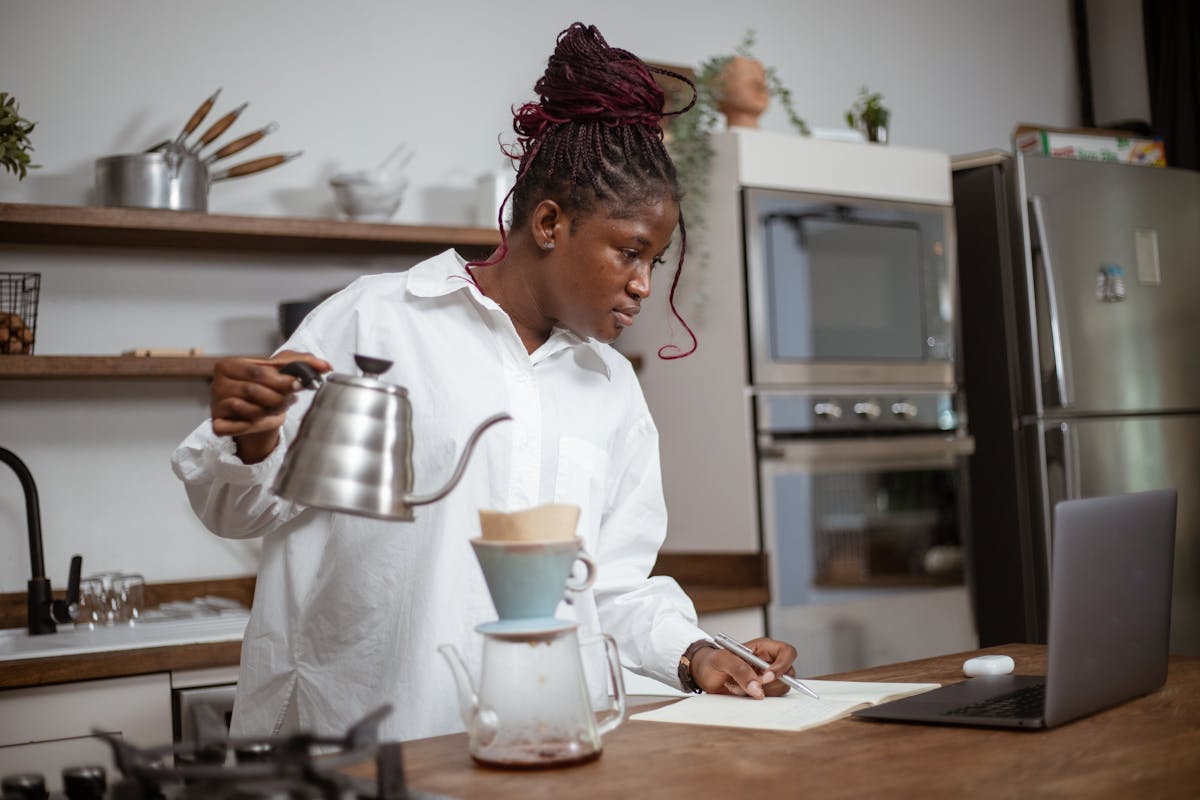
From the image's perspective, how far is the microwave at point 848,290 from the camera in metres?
3.00

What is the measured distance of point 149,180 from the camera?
8.64ft

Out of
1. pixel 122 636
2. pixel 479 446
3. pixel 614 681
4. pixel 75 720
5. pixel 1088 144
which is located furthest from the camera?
pixel 1088 144

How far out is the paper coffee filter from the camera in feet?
3.61

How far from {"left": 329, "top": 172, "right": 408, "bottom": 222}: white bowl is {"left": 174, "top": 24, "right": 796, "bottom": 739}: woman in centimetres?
131

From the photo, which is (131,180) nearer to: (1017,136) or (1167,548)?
(1167,548)

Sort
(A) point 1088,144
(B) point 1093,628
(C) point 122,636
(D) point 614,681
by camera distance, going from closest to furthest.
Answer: (D) point 614,681
(B) point 1093,628
(C) point 122,636
(A) point 1088,144

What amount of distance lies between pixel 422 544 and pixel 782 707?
0.47 metres

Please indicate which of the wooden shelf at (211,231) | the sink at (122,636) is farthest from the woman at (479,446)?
the wooden shelf at (211,231)

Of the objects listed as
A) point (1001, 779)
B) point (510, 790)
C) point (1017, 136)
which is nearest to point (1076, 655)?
point (1001, 779)

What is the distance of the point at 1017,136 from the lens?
144 inches

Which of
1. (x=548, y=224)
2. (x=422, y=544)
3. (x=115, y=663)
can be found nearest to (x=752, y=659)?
(x=422, y=544)

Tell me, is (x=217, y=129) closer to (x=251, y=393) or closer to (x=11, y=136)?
(x=11, y=136)

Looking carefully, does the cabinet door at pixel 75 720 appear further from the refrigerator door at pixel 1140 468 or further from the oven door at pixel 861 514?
the refrigerator door at pixel 1140 468

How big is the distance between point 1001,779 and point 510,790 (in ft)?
1.37
